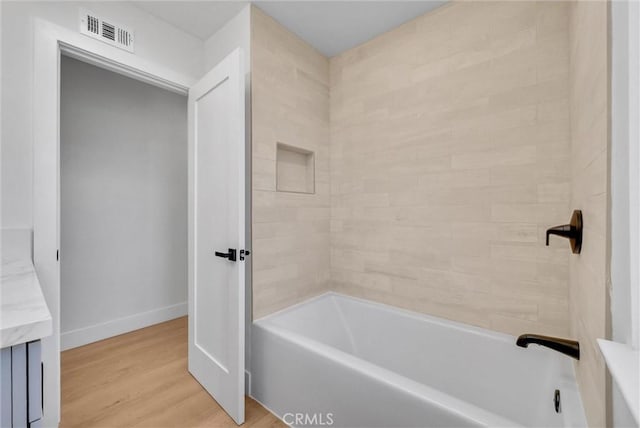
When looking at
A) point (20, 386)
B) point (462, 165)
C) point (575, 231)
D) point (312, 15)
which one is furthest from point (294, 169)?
point (20, 386)

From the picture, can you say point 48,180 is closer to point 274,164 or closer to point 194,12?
point 274,164

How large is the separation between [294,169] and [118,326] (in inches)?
86.7

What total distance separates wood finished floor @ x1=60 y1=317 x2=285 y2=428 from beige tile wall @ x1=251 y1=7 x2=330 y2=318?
0.59 meters

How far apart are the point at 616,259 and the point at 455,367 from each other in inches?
53.0

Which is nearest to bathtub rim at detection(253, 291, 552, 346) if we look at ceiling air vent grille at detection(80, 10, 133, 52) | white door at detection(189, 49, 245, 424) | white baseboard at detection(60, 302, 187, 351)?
white door at detection(189, 49, 245, 424)

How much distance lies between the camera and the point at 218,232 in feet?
5.49

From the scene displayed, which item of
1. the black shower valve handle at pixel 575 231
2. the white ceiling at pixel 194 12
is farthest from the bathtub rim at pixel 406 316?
the white ceiling at pixel 194 12

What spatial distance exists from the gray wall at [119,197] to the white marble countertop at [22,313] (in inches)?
65.9

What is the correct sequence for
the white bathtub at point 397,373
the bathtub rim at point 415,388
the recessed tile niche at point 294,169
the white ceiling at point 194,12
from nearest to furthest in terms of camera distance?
1. the bathtub rim at point 415,388
2. the white bathtub at point 397,373
3. the white ceiling at point 194,12
4. the recessed tile niche at point 294,169

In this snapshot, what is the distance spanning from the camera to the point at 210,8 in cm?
182

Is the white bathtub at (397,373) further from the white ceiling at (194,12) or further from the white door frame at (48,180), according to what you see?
the white ceiling at (194,12)

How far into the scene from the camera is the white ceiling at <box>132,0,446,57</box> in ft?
5.85

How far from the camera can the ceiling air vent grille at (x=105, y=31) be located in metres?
1.57

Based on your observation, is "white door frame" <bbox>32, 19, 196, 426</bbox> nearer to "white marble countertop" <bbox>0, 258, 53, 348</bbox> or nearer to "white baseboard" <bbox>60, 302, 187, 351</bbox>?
"white marble countertop" <bbox>0, 258, 53, 348</bbox>
